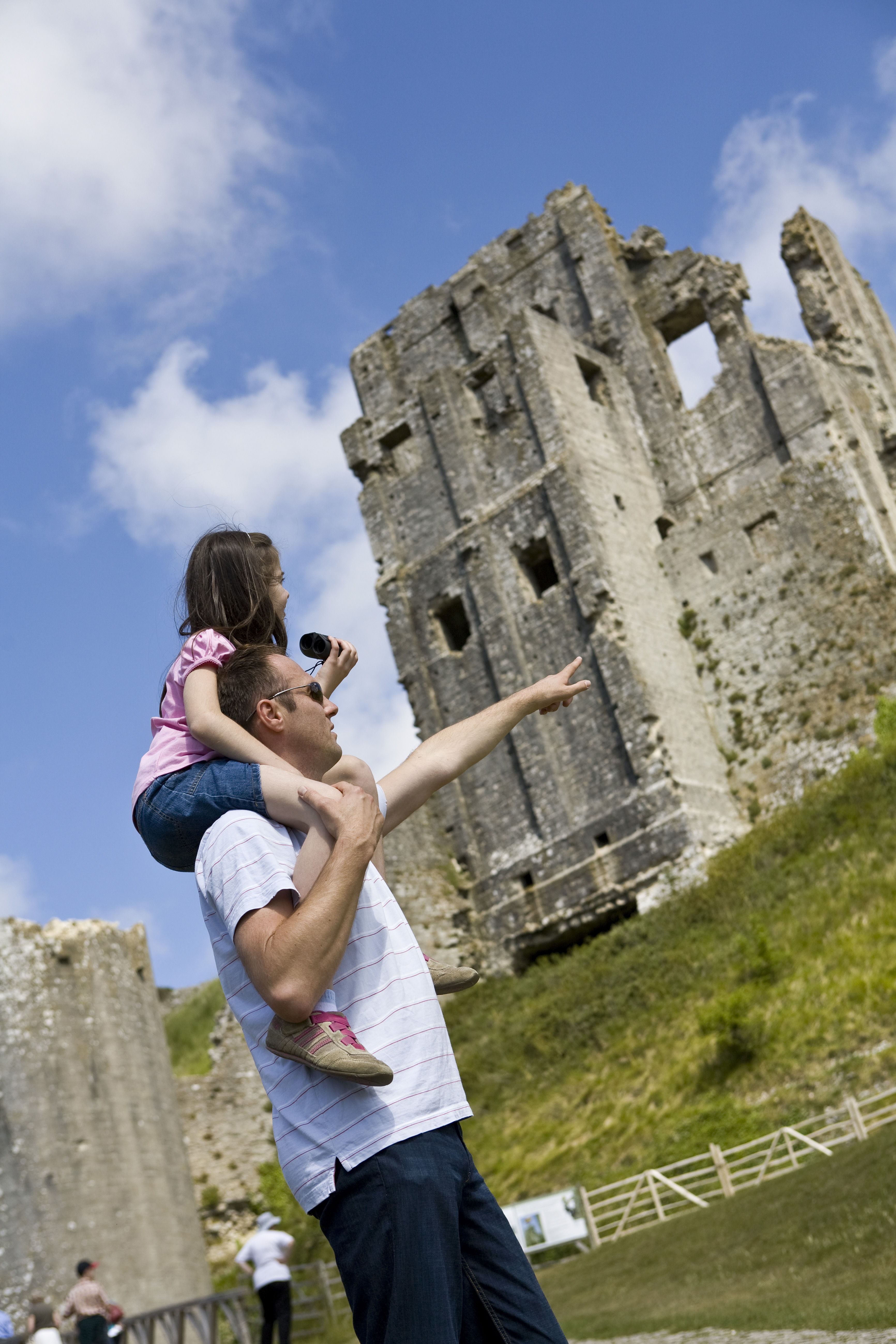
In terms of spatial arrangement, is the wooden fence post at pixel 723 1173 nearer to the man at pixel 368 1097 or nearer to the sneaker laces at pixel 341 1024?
the man at pixel 368 1097

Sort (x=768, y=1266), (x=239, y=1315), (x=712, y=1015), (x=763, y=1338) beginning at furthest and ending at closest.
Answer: (x=712, y=1015), (x=239, y=1315), (x=768, y=1266), (x=763, y=1338)

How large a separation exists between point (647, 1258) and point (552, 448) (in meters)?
17.8

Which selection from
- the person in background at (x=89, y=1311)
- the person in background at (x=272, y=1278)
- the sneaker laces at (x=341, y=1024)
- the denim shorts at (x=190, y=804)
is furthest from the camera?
the person in background at (x=89, y=1311)

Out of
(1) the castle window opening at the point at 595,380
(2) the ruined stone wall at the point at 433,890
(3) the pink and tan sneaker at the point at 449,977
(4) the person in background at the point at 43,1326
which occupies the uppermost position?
(1) the castle window opening at the point at 595,380

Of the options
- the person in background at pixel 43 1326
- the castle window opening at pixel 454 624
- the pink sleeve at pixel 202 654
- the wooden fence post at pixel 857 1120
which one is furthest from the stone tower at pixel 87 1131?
the pink sleeve at pixel 202 654

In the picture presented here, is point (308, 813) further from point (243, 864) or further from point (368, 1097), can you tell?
point (368, 1097)

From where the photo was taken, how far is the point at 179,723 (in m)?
2.60

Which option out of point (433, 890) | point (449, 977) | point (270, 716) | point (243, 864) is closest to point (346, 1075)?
point (243, 864)

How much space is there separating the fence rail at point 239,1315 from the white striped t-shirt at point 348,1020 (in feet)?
28.5

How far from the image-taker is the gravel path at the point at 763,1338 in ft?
14.5

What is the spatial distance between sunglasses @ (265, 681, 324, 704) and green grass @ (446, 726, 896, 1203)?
10.8m

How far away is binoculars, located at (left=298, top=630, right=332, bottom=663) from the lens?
273cm

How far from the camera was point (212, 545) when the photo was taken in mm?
2727

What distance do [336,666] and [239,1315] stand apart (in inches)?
396
